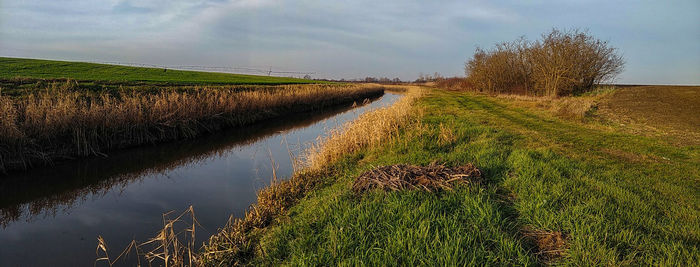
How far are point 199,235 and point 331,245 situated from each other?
3.01 m

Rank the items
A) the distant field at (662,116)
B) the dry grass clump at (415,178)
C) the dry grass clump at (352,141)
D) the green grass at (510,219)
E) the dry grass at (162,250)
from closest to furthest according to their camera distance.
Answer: the green grass at (510,219)
the dry grass at (162,250)
the dry grass clump at (415,178)
the dry grass clump at (352,141)
the distant field at (662,116)

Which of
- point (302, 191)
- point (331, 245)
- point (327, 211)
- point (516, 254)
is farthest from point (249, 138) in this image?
point (516, 254)

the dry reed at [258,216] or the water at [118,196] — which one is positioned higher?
the dry reed at [258,216]

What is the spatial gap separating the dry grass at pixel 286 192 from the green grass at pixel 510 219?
1.06ft

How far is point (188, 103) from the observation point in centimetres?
1280

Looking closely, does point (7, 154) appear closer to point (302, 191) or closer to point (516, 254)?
point (302, 191)

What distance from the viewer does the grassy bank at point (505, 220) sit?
279cm

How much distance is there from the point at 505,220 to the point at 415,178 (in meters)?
1.32

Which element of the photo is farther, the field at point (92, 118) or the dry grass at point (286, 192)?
the field at point (92, 118)

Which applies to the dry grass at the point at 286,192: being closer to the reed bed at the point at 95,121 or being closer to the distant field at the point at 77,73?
the reed bed at the point at 95,121

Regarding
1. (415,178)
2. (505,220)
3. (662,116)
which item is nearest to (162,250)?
(415,178)

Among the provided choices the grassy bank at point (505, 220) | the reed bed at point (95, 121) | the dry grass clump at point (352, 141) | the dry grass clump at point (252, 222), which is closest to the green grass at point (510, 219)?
the grassy bank at point (505, 220)

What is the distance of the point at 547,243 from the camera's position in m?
3.06

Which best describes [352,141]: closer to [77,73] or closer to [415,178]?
[415,178]
